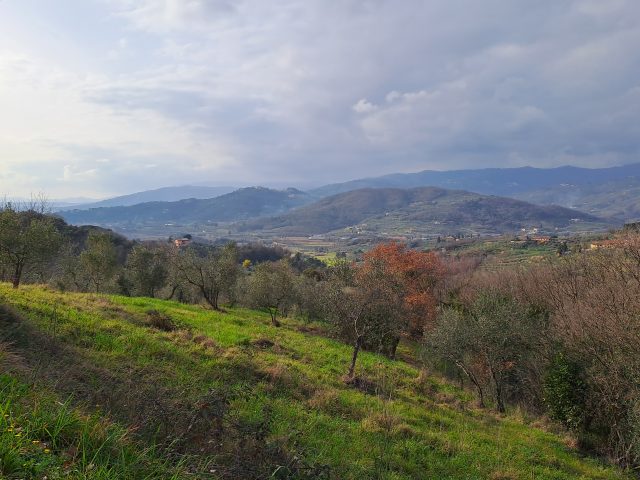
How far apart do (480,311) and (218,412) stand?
25.3 metres

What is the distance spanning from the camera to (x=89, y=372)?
1071 centimetres

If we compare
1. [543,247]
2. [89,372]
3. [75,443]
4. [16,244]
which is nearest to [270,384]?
[89,372]

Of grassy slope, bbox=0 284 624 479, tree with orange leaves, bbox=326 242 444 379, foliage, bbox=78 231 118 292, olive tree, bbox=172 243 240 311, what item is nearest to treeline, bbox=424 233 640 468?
grassy slope, bbox=0 284 624 479

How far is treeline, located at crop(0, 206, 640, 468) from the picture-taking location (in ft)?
64.1

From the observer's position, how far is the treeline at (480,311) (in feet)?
64.1

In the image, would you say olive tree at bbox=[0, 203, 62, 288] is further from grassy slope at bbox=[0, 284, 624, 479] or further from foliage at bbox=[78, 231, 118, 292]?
grassy slope at bbox=[0, 284, 624, 479]

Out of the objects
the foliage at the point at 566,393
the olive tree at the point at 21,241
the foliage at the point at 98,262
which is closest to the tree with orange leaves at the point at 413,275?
the foliage at the point at 566,393

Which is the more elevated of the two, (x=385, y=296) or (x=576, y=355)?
(x=385, y=296)

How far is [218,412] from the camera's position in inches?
270

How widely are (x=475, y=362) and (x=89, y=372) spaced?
85.5 ft

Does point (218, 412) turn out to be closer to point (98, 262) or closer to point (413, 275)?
point (98, 262)

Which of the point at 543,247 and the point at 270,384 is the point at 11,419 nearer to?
the point at 270,384

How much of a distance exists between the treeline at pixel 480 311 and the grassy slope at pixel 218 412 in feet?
8.70

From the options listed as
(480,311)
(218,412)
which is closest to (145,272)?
Result: (480,311)
